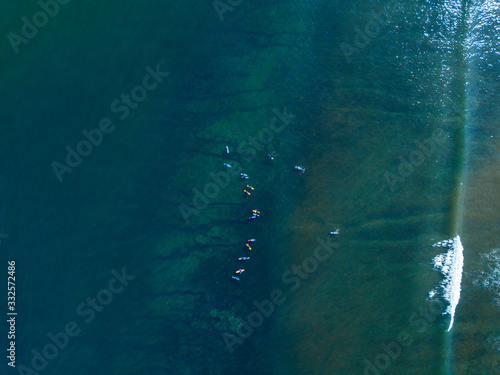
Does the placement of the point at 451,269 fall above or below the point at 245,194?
below

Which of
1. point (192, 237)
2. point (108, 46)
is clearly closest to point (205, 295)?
point (192, 237)

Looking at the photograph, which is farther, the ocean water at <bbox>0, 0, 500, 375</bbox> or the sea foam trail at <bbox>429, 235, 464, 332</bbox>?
the sea foam trail at <bbox>429, 235, 464, 332</bbox>

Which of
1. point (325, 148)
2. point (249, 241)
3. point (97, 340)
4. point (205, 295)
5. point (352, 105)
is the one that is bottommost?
point (97, 340)

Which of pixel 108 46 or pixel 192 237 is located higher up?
pixel 108 46

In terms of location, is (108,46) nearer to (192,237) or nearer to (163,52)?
(163,52)
